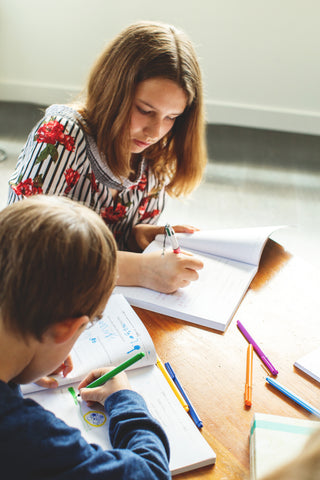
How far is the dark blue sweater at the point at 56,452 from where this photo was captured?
50 cm

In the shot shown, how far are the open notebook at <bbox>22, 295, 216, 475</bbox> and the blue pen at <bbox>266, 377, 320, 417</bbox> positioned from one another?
0.56ft

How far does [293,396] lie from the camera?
0.74 meters

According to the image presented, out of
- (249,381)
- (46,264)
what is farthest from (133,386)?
(46,264)

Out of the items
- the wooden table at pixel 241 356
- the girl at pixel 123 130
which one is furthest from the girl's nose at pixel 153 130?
the wooden table at pixel 241 356

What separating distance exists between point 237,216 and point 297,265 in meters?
1.54

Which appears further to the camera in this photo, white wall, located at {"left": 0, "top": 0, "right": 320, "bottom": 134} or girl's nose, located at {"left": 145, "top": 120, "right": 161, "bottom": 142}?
white wall, located at {"left": 0, "top": 0, "right": 320, "bottom": 134}

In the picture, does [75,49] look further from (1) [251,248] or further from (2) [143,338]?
(2) [143,338]

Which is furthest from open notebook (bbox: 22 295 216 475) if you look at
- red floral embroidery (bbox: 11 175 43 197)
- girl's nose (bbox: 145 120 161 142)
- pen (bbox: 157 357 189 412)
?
girl's nose (bbox: 145 120 161 142)

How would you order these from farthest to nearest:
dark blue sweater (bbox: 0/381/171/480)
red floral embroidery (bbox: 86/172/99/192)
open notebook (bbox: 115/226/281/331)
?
red floral embroidery (bbox: 86/172/99/192)
open notebook (bbox: 115/226/281/331)
dark blue sweater (bbox: 0/381/171/480)

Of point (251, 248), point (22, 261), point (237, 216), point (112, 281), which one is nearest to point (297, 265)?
point (251, 248)

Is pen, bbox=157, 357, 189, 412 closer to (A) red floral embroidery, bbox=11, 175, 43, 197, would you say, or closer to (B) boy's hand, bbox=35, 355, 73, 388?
(B) boy's hand, bbox=35, 355, 73, 388

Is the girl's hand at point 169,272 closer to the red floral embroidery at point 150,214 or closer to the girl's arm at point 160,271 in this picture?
the girl's arm at point 160,271

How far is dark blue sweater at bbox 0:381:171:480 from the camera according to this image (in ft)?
1.62

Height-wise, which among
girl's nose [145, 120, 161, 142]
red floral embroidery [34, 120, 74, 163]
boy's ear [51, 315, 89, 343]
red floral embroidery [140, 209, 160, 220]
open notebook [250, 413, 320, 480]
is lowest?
red floral embroidery [140, 209, 160, 220]
